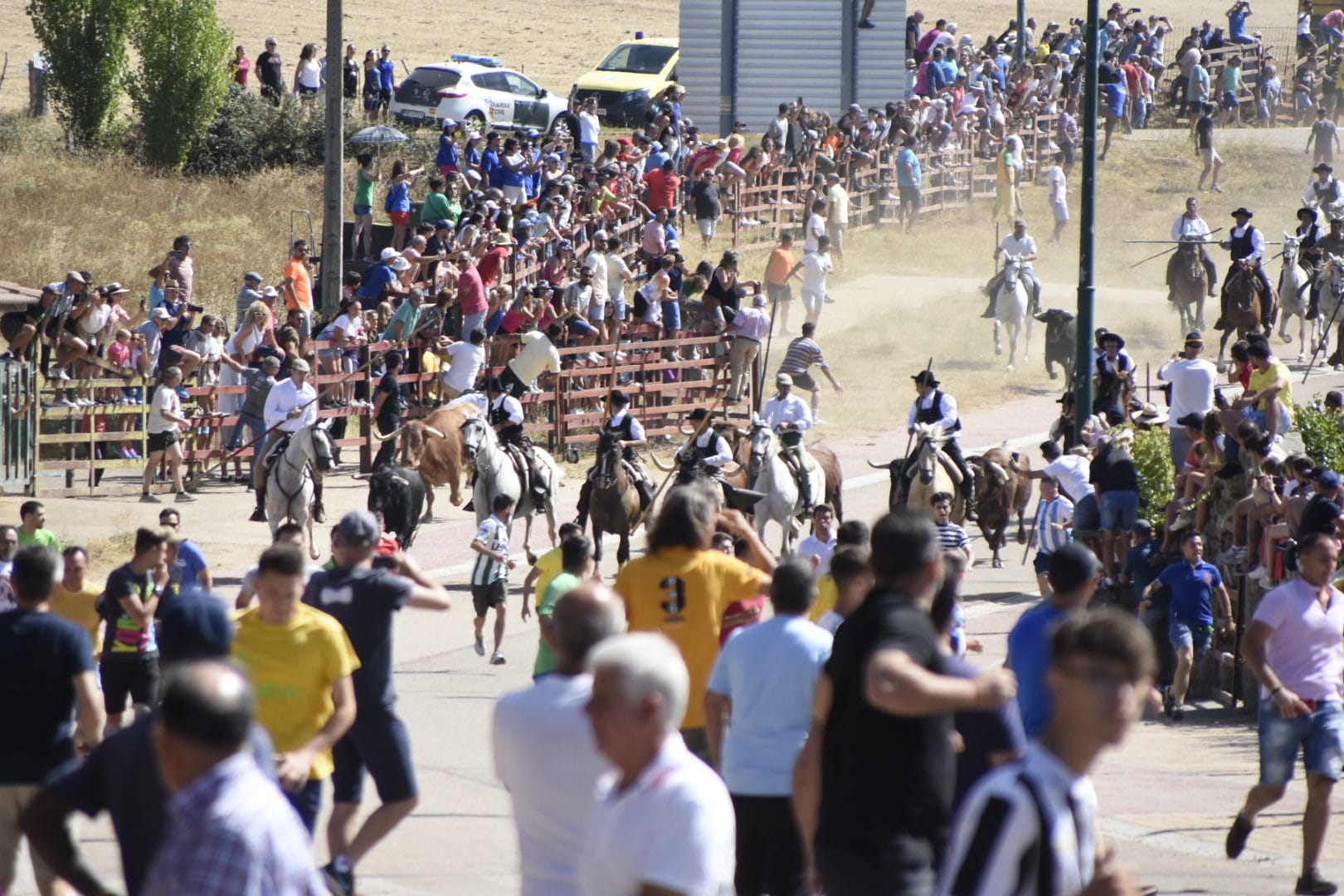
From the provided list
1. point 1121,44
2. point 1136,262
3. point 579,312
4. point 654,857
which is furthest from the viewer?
point 1121,44

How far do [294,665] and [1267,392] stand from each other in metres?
14.0

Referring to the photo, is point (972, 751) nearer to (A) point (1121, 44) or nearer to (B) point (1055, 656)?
(B) point (1055, 656)

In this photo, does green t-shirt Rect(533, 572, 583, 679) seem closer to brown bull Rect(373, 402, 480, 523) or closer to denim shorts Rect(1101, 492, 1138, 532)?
denim shorts Rect(1101, 492, 1138, 532)

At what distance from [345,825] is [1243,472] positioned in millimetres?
10034

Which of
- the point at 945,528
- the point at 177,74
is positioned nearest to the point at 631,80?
the point at 177,74

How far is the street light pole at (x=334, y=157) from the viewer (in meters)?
25.1

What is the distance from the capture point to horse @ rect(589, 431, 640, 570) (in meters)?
19.0

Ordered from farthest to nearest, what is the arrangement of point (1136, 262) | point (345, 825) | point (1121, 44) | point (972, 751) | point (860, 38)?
point (1121, 44) < point (860, 38) < point (1136, 262) < point (345, 825) < point (972, 751)

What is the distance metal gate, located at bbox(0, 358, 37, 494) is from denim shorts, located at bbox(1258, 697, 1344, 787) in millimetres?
15902

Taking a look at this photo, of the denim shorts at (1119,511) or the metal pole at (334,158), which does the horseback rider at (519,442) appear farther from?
the denim shorts at (1119,511)

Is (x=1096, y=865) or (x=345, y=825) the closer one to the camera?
(x=1096, y=865)

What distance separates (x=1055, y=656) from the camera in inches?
176

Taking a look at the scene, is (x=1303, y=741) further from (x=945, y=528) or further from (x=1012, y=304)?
(x=1012, y=304)

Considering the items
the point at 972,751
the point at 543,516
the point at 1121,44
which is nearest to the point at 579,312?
the point at 543,516
